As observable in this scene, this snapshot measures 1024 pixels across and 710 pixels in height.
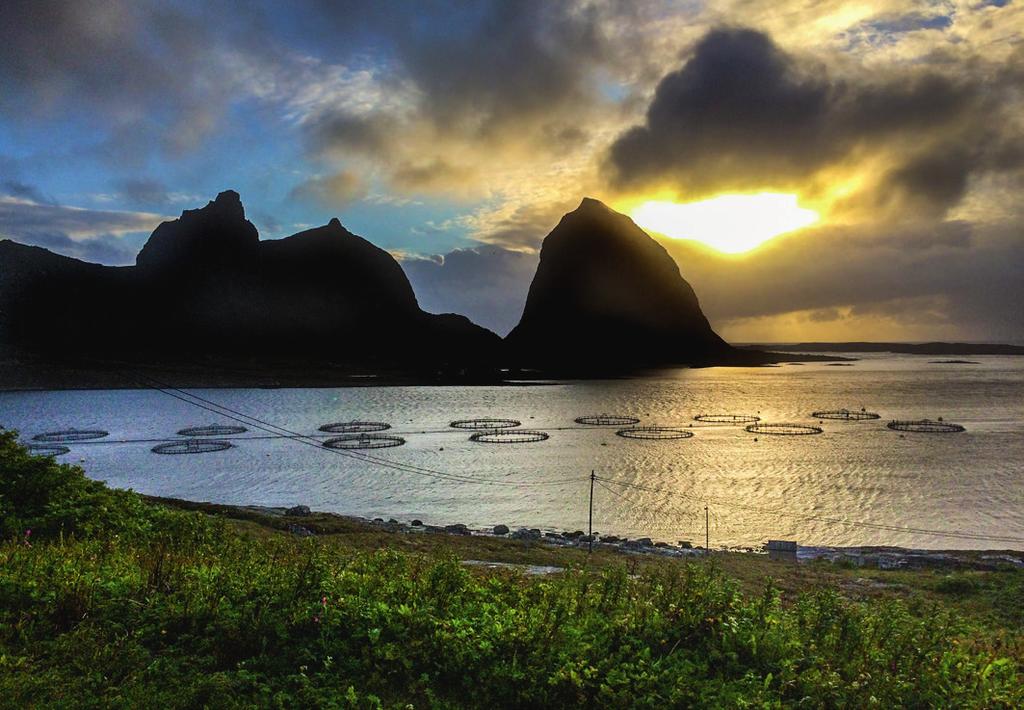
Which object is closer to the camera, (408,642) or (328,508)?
(408,642)

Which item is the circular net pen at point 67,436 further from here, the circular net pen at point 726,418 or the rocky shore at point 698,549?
the circular net pen at point 726,418

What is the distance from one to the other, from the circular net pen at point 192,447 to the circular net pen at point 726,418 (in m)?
69.6

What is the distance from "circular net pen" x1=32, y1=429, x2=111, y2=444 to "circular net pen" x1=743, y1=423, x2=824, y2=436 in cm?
8595

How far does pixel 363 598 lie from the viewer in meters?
9.46

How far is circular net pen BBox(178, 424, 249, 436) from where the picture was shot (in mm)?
76875

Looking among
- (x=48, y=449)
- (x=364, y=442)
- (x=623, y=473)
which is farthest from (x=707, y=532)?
(x=48, y=449)

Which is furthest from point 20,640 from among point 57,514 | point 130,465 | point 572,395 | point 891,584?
point 572,395

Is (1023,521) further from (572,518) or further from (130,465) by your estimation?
(130,465)

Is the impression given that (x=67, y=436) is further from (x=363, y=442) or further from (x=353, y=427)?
(x=363, y=442)

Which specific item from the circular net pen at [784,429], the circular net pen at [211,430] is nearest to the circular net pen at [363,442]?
the circular net pen at [211,430]

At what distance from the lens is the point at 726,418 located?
330 ft

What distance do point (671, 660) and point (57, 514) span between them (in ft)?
47.2

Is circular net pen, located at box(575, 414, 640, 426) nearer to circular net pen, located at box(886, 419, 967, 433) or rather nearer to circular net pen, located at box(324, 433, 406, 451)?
circular net pen, located at box(324, 433, 406, 451)

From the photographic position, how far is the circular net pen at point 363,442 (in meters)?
66.3
